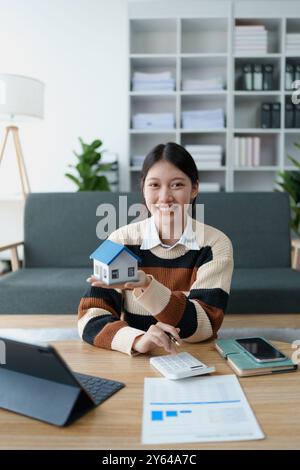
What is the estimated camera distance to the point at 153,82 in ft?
11.7

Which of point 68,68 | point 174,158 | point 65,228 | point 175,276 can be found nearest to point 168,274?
point 175,276

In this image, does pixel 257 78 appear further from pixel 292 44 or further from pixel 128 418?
pixel 128 418

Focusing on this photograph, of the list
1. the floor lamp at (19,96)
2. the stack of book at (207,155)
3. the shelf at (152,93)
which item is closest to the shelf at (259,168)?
the stack of book at (207,155)

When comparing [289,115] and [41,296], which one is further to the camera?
[289,115]

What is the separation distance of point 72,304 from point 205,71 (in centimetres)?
254

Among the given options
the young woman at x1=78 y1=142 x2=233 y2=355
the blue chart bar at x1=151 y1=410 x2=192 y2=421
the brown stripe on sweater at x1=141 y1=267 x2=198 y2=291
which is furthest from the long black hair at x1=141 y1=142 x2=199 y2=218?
the blue chart bar at x1=151 y1=410 x2=192 y2=421

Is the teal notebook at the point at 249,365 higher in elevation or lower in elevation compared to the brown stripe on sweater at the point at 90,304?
lower

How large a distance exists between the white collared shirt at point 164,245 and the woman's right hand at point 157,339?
0.33 metres

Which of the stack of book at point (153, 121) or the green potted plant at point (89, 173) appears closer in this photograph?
the green potted plant at point (89, 173)

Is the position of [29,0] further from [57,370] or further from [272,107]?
[57,370]

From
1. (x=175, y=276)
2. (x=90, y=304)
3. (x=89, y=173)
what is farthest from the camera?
(x=89, y=173)

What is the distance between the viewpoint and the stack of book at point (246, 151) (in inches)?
140

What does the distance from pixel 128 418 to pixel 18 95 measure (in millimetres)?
2682

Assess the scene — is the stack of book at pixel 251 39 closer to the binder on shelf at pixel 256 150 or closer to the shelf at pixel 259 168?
the binder on shelf at pixel 256 150
